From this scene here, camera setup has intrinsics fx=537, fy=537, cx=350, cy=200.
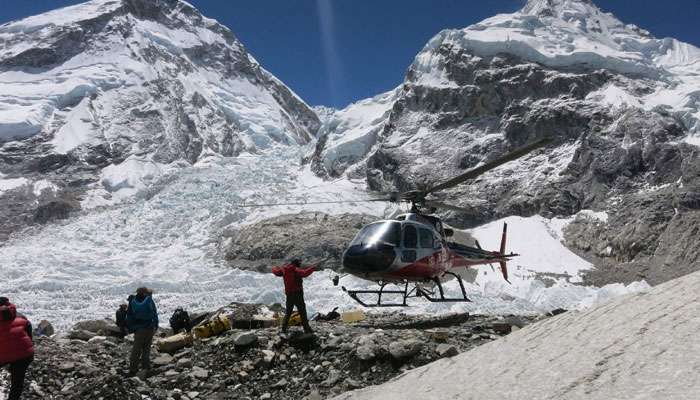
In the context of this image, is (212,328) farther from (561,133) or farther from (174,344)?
(561,133)

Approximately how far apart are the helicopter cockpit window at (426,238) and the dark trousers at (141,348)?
6.48 meters

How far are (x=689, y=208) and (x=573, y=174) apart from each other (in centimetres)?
1665

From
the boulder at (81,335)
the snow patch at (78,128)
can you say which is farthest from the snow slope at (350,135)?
the boulder at (81,335)

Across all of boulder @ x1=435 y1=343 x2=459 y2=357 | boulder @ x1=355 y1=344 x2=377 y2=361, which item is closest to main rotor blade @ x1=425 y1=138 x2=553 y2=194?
boulder @ x1=435 y1=343 x2=459 y2=357

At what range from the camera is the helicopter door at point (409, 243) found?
12219 millimetres

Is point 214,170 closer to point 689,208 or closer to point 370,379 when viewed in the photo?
point 689,208

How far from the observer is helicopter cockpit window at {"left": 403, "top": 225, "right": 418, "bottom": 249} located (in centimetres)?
1230

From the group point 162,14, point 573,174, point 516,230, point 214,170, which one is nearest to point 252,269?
point 516,230

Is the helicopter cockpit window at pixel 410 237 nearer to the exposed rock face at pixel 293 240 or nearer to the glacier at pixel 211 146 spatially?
the glacier at pixel 211 146

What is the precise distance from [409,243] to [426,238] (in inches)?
27.0

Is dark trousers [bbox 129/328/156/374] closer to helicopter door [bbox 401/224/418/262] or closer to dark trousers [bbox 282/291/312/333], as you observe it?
dark trousers [bbox 282/291/312/333]

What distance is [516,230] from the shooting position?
66.2 m

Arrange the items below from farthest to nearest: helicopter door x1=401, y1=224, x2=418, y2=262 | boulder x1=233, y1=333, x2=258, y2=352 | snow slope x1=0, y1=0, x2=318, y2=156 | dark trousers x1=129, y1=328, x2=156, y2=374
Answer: snow slope x1=0, y1=0, x2=318, y2=156, helicopter door x1=401, y1=224, x2=418, y2=262, boulder x1=233, y1=333, x2=258, y2=352, dark trousers x1=129, y1=328, x2=156, y2=374

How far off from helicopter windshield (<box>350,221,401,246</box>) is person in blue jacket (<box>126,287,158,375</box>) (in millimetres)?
4859
